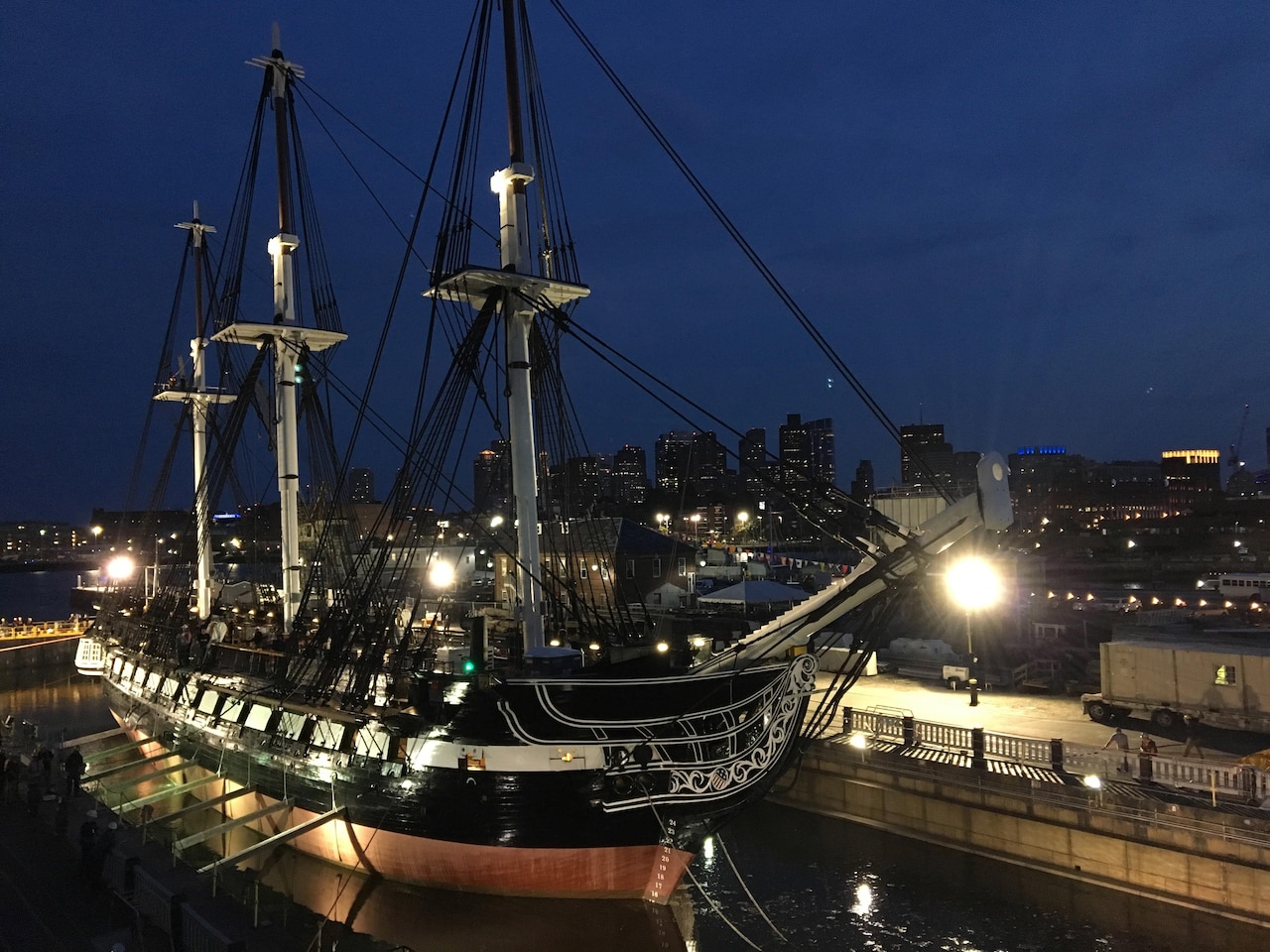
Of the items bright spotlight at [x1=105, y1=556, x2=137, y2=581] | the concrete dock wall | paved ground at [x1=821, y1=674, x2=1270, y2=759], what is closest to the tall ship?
paved ground at [x1=821, y1=674, x2=1270, y2=759]

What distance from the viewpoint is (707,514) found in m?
136

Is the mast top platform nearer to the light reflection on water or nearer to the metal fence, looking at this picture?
the metal fence

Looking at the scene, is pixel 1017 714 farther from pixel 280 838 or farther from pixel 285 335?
pixel 285 335

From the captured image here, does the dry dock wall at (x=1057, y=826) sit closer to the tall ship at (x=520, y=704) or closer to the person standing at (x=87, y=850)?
the tall ship at (x=520, y=704)

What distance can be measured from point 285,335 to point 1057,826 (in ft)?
81.3

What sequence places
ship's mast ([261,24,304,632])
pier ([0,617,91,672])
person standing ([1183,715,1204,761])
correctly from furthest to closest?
pier ([0,617,91,672]), ship's mast ([261,24,304,632]), person standing ([1183,715,1204,761])

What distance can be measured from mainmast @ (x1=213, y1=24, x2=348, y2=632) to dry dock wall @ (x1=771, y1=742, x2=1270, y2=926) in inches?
659

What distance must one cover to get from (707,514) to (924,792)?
119295mm

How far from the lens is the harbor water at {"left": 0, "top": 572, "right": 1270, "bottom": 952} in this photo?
13.4m

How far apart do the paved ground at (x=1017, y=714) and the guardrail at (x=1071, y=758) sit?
4.32ft

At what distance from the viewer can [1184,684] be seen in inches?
768

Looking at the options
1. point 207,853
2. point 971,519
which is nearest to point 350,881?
point 207,853

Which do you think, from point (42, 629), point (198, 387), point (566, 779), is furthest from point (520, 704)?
point (42, 629)

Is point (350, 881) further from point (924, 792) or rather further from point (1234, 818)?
point (1234, 818)
